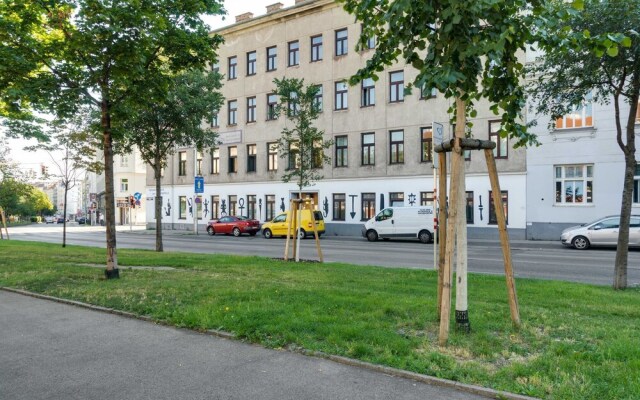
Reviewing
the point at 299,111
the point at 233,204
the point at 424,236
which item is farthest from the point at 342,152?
the point at 299,111

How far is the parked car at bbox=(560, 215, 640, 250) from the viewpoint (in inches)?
810

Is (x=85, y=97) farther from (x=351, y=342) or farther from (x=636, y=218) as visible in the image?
(x=636, y=218)

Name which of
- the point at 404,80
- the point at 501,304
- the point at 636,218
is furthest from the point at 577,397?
the point at 404,80

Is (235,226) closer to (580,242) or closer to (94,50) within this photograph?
(580,242)

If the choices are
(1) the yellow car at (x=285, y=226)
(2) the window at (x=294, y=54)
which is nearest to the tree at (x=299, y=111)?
(1) the yellow car at (x=285, y=226)

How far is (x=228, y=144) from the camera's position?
41062 millimetres

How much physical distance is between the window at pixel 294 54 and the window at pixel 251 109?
4.41 meters

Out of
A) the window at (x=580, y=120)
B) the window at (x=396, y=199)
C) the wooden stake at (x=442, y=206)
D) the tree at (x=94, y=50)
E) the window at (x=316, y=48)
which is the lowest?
the wooden stake at (x=442, y=206)

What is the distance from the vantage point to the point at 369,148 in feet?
111

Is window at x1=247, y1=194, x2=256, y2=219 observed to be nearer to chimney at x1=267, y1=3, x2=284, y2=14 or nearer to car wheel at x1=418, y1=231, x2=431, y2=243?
chimney at x1=267, y1=3, x2=284, y2=14

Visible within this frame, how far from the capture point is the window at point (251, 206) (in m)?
39.4

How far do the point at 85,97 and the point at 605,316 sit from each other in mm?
10494

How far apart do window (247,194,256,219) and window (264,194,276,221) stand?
118 centimetres

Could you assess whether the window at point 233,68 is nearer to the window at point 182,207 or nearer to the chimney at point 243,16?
the chimney at point 243,16
